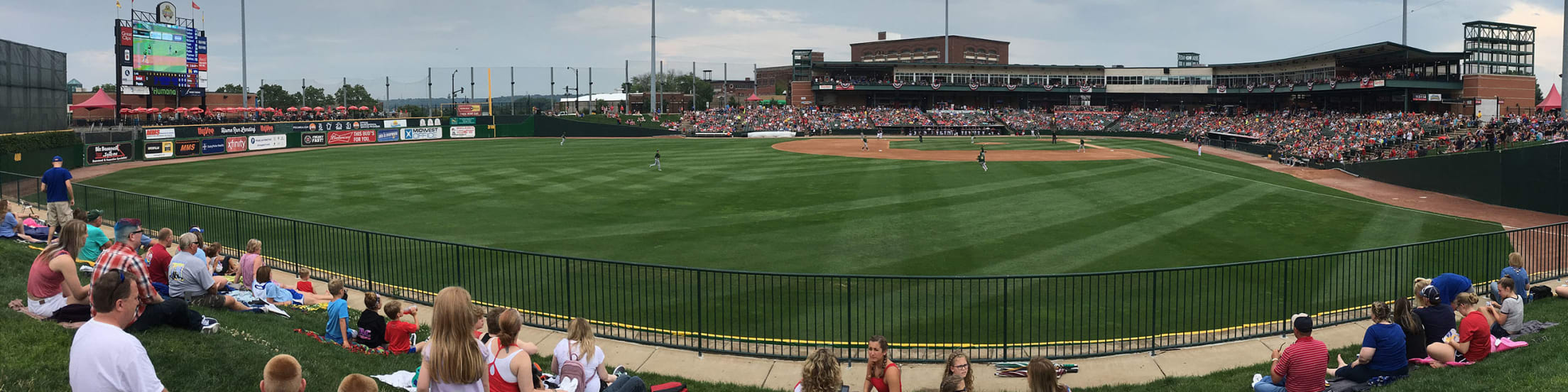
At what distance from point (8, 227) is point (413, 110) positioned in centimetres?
9277

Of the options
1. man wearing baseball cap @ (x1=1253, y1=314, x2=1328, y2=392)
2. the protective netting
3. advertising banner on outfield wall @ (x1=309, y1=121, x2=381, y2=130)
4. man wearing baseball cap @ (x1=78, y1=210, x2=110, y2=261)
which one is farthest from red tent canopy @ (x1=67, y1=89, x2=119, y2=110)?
man wearing baseball cap @ (x1=1253, y1=314, x2=1328, y2=392)

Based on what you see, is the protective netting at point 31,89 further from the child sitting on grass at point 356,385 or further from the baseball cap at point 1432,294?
the baseball cap at point 1432,294

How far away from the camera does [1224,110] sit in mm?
96250

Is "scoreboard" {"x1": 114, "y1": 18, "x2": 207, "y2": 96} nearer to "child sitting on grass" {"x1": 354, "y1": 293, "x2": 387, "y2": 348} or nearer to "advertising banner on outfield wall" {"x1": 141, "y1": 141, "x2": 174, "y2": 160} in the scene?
"advertising banner on outfield wall" {"x1": 141, "y1": 141, "x2": 174, "y2": 160}

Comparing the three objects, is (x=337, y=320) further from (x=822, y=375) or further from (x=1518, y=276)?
(x=1518, y=276)

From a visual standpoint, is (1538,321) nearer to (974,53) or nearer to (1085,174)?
(1085,174)

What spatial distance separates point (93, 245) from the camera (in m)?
13.2

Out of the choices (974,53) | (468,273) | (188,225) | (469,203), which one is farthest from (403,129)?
(974,53)

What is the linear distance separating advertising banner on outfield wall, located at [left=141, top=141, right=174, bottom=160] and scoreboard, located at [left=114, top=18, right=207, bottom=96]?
11.3 meters

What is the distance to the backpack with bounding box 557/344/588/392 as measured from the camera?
324 inches

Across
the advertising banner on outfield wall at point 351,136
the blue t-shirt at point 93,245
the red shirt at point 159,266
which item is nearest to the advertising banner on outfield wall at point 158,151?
the advertising banner on outfield wall at point 351,136

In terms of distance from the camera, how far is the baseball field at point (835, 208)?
21.1 metres

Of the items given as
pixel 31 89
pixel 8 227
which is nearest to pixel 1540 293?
pixel 8 227

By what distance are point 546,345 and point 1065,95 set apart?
107 metres
